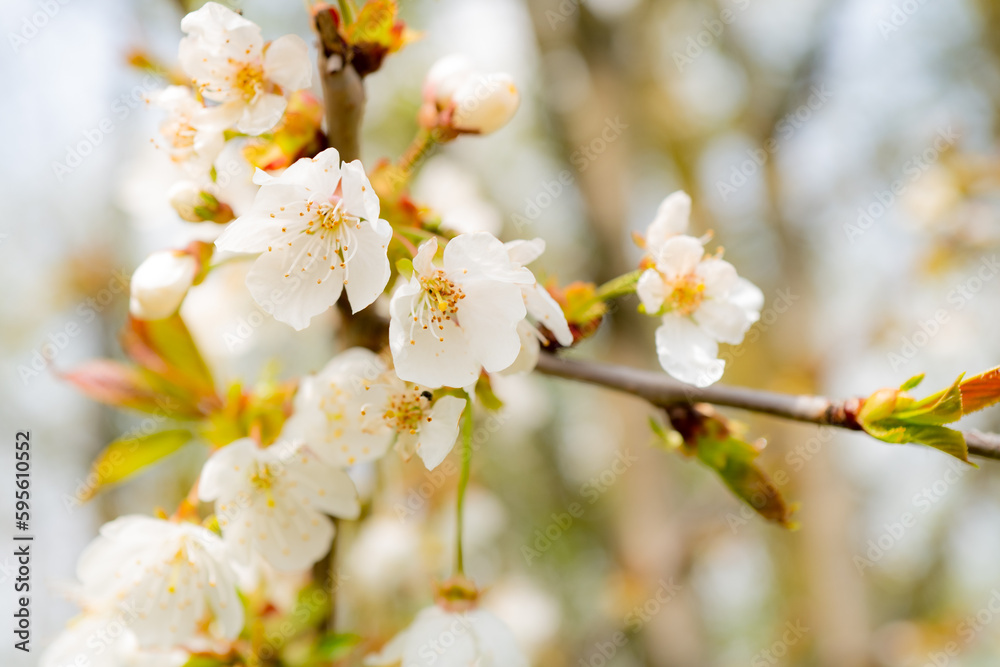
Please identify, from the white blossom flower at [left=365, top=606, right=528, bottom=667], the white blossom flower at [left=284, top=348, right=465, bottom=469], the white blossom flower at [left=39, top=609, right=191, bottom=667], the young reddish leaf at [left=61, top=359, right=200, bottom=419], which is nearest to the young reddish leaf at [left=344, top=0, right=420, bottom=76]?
the white blossom flower at [left=284, top=348, right=465, bottom=469]

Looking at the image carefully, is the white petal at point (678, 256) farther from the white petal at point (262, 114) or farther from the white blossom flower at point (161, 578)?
the white blossom flower at point (161, 578)

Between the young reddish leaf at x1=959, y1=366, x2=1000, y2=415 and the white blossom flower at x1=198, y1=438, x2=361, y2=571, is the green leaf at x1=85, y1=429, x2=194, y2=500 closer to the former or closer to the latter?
the white blossom flower at x1=198, y1=438, x2=361, y2=571

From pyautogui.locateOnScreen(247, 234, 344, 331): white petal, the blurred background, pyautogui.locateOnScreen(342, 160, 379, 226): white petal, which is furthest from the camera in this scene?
the blurred background

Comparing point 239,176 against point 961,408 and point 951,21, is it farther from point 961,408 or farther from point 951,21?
point 951,21

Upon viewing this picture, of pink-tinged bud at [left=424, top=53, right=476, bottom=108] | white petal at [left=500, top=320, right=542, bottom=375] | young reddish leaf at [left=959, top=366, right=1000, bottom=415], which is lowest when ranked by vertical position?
young reddish leaf at [left=959, top=366, right=1000, bottom=415]

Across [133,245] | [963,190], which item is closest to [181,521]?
[963,190]

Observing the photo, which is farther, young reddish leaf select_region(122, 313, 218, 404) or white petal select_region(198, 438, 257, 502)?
young reddish leaf select_region(122, 313, 218, 404)

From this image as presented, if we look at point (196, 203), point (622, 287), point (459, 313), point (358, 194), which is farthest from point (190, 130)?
point (622, 287)

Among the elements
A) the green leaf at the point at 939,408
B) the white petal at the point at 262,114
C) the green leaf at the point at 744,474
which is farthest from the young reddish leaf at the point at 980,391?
the white petal at the point at 262,114
